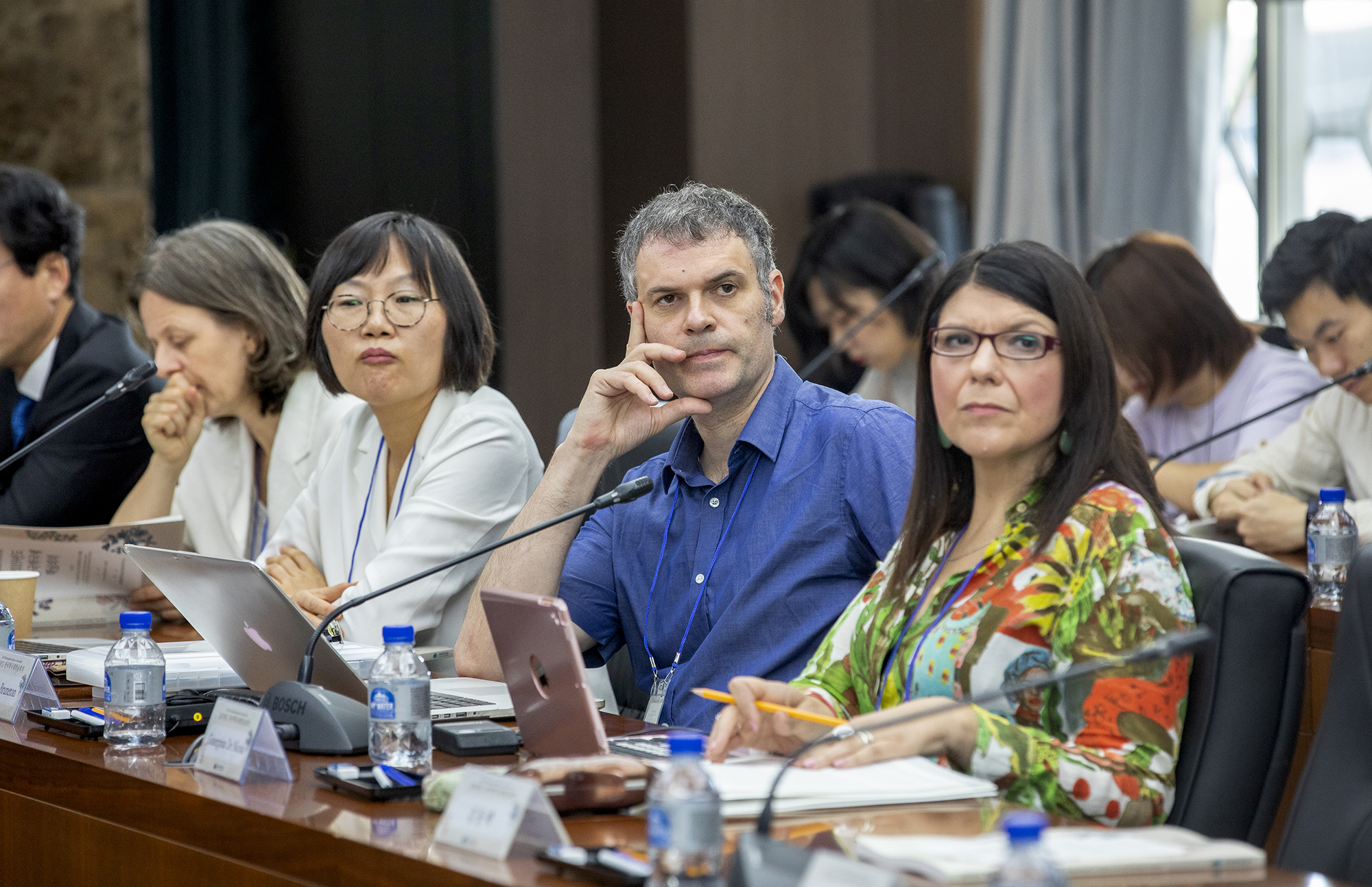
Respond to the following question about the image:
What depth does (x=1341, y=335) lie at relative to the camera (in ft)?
8.53

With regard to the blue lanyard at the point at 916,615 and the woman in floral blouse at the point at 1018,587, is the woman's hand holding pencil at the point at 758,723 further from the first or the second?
the blue lanyard at the point at 916,615

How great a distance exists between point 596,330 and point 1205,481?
2.01 m

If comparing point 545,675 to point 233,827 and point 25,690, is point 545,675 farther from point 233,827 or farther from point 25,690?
point 25,690

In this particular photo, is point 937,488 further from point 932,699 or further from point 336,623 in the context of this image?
point 336,623

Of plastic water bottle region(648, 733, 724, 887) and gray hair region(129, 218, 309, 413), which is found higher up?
gray hair region(129, 218, 309, 413)

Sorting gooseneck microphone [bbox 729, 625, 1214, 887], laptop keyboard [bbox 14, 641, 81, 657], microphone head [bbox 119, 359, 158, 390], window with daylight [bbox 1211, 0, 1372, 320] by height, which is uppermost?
window with daylight [bbox 1211, 0, 1372, 320]

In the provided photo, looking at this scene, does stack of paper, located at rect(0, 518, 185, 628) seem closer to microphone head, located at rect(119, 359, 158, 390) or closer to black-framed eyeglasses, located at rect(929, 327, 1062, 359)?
microphone head, located at rect(119, 359, 158, 390)

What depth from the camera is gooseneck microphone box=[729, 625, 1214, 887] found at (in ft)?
2.94

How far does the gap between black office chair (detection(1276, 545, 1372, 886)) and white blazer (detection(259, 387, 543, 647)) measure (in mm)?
1274

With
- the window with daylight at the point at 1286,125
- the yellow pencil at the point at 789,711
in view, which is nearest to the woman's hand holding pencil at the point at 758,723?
the yellow pencil at the point at 789,711

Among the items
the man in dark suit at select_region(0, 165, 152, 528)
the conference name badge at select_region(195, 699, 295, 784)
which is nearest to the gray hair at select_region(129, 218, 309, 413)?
the man in dark suit at select_region(0, 165, 152, 528)

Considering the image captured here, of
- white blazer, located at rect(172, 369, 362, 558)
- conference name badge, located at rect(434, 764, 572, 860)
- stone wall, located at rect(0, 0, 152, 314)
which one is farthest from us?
stone wall, located at rect(0, 0, 152, 314)

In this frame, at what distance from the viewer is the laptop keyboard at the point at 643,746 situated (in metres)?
1.32

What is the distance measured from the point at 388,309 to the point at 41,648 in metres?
0.70
